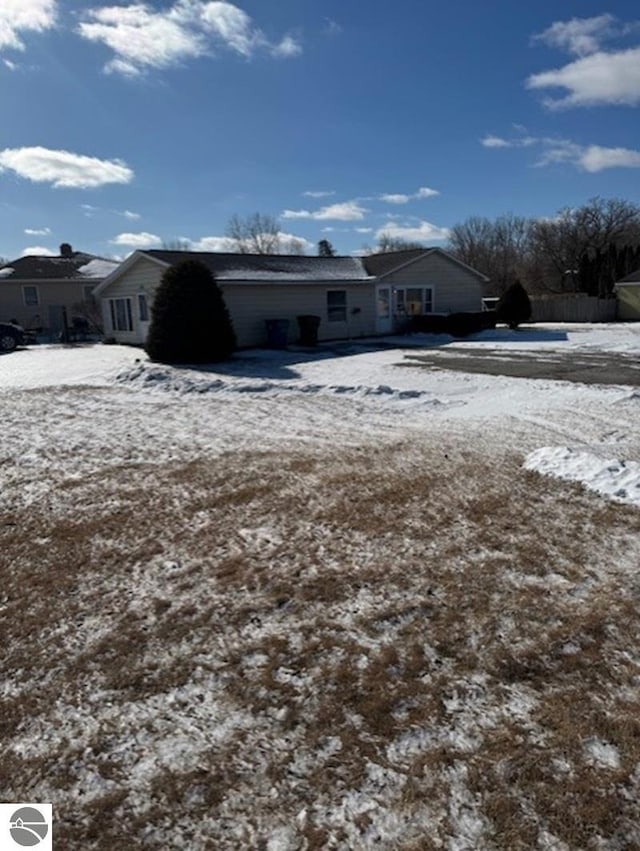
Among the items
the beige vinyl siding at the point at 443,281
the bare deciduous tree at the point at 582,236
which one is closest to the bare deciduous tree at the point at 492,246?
the bare deciduous tree at the point at 582,236

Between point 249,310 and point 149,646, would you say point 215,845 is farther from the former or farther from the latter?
point 249,310

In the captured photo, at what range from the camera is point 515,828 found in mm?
2170

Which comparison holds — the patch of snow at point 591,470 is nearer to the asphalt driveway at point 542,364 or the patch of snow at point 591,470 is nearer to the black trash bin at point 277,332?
the asphalt driveway at point 542,364

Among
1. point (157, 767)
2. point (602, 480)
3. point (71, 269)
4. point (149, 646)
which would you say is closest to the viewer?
point (157, 767)

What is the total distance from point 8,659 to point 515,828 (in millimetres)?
2780

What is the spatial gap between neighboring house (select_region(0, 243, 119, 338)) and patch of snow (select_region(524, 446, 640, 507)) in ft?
87.9

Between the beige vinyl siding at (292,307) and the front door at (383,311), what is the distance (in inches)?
11.5

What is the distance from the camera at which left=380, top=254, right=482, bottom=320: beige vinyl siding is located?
23641 mm

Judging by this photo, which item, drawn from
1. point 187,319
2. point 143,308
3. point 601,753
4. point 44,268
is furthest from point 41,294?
point 601,753

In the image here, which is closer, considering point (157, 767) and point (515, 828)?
point (515, 828)

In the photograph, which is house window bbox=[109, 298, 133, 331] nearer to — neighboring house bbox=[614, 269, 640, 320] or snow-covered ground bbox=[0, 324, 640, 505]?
snow-covered ground bbox=[0, 324, 640, 505]

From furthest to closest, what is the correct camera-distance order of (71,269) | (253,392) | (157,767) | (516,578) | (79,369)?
(71,269) → (79,369) → (253,392) → (516,578) → (157,767)

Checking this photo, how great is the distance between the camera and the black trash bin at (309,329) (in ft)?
65.0

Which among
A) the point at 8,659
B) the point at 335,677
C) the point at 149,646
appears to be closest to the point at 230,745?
the point at 335,677
